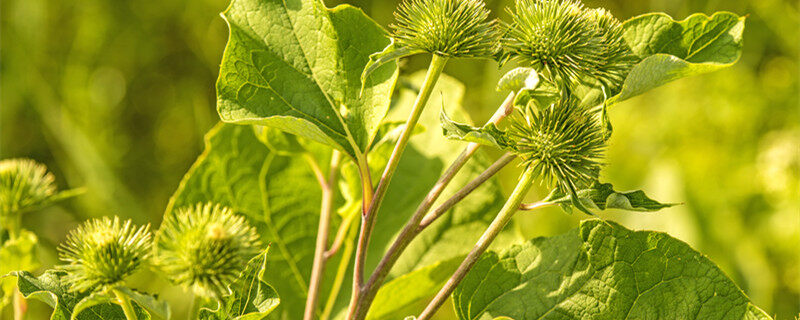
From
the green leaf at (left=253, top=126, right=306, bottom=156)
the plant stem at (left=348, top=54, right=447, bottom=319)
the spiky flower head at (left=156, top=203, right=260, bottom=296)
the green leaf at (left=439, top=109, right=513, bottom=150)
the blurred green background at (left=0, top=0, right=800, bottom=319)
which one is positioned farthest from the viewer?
the blurred green background at (left=0, top=0, right=800, bottom=319)

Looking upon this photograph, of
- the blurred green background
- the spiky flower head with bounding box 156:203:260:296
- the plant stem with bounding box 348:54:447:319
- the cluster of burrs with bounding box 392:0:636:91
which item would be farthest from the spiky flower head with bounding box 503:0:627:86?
the blurred green background

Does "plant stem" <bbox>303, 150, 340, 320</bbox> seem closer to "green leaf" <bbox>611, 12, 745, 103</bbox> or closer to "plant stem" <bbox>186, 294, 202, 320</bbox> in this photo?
"plant stem" <bbox>186, 294, 202, 320</bbox>

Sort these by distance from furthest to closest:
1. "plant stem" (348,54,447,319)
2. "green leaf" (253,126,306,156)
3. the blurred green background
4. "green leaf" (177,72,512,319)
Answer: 1. the blurred green background
2. "green leaf" (177,72,512,319)
3. "green leaf" (253,126,306,156)
4. "plant stem" (348,54,447,319)

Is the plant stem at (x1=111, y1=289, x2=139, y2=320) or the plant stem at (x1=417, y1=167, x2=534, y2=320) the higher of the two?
the plant stem at (x1=111, y1=289, x2=139, y2=320)

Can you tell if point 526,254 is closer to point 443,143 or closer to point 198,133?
point 443,143

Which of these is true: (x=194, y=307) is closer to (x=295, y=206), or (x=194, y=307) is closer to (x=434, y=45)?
(x=295, y=206)

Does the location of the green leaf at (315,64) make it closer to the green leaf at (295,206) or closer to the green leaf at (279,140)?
the green leaf at (279,140)

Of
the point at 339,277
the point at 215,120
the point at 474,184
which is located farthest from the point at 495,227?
the point at 215,120
